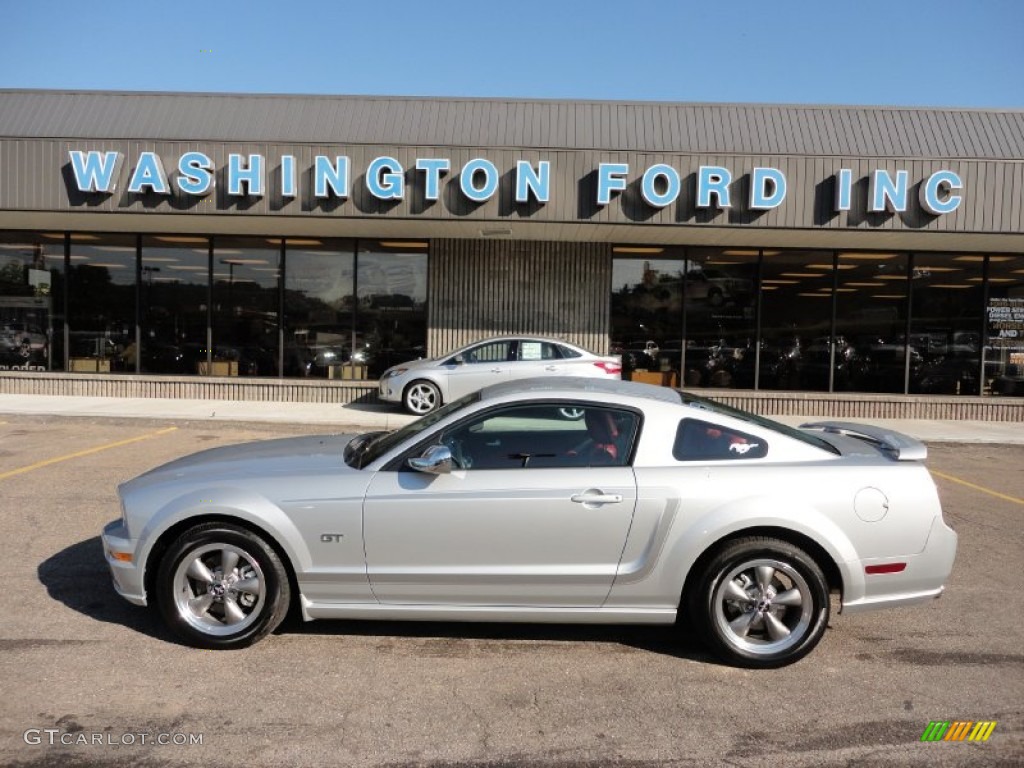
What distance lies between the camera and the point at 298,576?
4371mm

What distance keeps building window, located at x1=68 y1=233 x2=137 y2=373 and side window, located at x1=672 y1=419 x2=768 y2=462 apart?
1528cm

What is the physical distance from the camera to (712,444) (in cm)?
454

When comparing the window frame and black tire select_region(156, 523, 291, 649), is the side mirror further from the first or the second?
black tire select_region(156, 523, 291, 649)

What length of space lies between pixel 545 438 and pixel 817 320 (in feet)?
43.7

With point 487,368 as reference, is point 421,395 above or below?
below

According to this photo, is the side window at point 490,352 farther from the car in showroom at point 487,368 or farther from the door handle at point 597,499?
the door handle at point 597,499

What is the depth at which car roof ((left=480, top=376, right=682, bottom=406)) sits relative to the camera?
471 cm

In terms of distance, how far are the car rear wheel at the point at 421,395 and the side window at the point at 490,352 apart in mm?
756

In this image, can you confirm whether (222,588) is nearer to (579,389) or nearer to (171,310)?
(579,389)

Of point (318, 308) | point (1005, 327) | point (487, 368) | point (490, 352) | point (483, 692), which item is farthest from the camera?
point (318, 308)

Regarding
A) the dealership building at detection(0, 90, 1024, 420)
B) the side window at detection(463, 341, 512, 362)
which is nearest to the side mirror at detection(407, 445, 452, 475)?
the side window at detection(463, 341, 512, 362)

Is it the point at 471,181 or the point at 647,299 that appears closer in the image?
the point at 471,181

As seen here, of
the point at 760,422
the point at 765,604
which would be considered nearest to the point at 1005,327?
the point at 760,422

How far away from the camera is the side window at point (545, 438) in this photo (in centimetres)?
452
